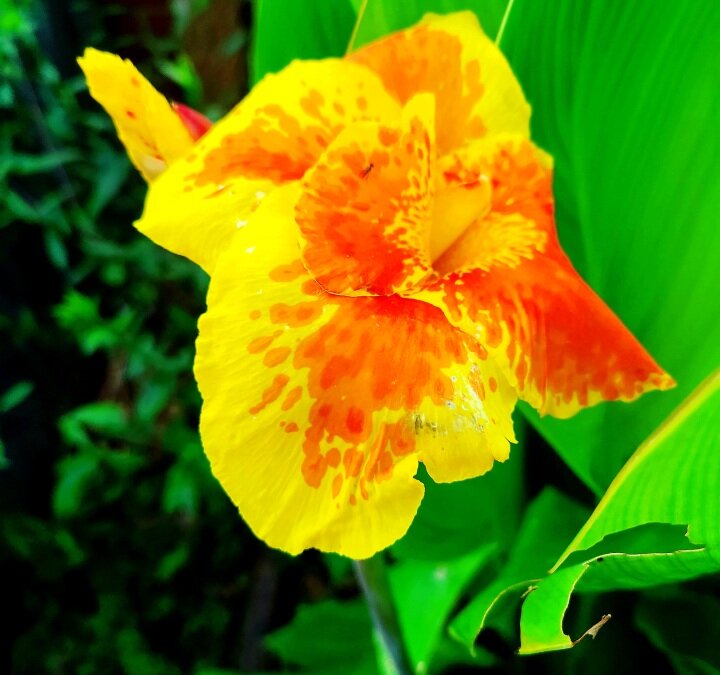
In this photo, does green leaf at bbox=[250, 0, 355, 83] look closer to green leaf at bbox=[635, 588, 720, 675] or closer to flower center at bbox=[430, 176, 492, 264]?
flower center at bbox=[430, 176, 492, 264]

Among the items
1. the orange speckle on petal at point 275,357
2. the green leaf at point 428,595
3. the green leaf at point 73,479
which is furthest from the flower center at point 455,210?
the green leaf at point 73,479

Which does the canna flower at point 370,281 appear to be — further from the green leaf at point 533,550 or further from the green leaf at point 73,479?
the green leaf at point 73,479

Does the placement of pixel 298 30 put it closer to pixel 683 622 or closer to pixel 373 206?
pixel 373 206

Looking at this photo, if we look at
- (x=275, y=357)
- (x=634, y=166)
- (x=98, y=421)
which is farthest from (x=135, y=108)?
(x=98, y=421)

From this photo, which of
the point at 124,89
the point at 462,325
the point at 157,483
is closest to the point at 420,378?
the point at 462,325

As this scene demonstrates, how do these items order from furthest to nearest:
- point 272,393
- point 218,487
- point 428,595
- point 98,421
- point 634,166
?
point 218,487 → point 98,421 → point 428,595 → point 634,166 → point 272,393

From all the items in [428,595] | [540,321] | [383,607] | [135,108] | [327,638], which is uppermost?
[135,108]

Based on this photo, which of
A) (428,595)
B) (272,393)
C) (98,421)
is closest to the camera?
(272,393)
